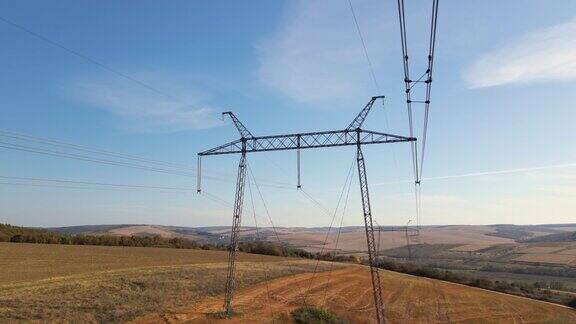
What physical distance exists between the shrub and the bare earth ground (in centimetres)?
89

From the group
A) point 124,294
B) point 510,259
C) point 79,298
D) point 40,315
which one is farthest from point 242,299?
point 510,259

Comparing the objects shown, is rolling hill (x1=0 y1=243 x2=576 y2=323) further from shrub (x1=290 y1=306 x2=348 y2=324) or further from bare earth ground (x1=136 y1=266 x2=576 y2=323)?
shrub (x1=290 y1=306 x2=348 y2=324)

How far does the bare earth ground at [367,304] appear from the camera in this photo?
38.4m

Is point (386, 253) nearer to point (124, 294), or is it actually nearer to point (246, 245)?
point (246, 245)

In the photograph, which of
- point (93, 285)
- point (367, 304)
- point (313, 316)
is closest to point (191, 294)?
point (93, 285)

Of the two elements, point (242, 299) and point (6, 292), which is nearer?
point (6, 292)

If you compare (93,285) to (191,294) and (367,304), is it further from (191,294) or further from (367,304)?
(367,304)

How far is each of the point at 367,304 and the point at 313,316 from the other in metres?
11.4

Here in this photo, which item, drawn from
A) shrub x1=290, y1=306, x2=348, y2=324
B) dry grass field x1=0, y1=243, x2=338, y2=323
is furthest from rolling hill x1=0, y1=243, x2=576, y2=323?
shrub x1=290, y1=306, x2=348, y2=324

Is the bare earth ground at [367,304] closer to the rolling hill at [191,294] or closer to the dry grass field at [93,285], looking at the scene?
the rolling hill at [191,294]

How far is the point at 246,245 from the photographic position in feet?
379

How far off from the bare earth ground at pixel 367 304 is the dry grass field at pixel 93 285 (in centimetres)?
238

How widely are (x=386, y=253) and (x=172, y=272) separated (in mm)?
138382

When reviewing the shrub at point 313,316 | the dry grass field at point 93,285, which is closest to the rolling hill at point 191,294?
the dry grass field at point 93,285
